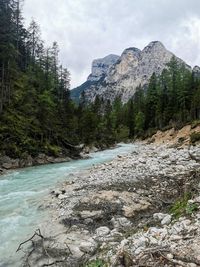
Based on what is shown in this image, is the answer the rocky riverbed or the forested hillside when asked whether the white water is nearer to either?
the rocky riverbed

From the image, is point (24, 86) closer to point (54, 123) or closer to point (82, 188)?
point (54, 123)

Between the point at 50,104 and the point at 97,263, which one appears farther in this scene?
the point at 50,104

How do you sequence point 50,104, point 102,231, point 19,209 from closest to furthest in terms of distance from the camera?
point 102,231 → point 19,209 → point 50,104

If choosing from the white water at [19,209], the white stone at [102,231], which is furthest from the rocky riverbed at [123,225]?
the white water at [19,209]

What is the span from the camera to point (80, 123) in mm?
59656

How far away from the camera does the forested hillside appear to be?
3488 centimetres

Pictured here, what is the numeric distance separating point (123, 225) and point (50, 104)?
124 ft

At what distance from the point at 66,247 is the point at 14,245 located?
65.9 inches

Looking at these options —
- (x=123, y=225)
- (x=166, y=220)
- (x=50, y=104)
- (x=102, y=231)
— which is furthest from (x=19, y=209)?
(x=50, y=104)

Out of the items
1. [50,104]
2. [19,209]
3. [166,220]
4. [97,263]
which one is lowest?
[97,263]

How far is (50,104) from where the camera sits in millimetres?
46750

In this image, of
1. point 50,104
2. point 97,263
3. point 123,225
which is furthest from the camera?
point 50,104

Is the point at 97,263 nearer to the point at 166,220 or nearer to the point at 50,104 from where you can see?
the point at 166,220

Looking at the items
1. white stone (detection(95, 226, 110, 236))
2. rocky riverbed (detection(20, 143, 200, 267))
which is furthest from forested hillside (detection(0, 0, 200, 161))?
white stone (detection(95, 226, 110, 236))
